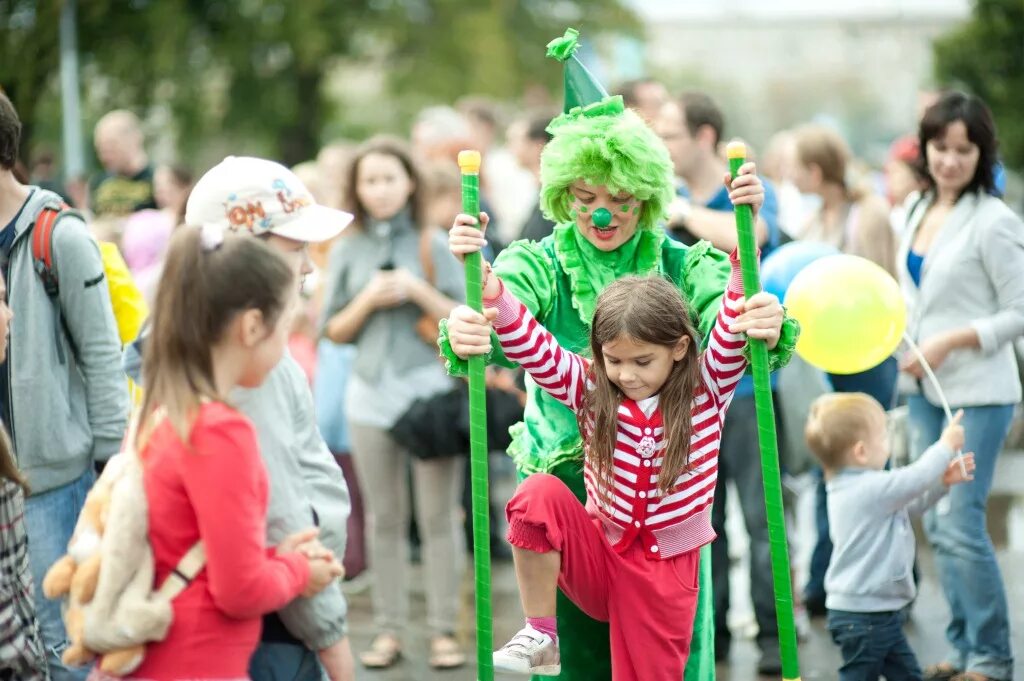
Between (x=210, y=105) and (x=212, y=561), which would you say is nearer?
(x=212, y=561)

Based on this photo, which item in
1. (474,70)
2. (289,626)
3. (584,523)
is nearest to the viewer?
(289,626)

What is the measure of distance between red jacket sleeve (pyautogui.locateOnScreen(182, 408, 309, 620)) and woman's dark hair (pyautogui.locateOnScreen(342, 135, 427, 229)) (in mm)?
3219

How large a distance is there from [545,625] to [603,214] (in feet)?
3.73

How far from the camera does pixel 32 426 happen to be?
13.2 feet

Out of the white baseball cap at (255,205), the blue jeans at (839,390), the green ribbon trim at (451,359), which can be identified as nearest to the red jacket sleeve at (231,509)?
the white baseball cap at (255,205)

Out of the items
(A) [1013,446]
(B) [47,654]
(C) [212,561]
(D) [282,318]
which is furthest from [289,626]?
(A) [1013,446]

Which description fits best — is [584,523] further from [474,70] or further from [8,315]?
[474,70]

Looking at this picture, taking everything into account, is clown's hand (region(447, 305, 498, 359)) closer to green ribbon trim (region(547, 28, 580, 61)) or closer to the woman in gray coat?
green ribbon trim (region(547, 28, 580, 61))

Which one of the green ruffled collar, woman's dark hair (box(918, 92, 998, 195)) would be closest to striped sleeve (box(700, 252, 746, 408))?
the green ruffled collar

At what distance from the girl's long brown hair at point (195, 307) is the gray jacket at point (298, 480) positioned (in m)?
0.20

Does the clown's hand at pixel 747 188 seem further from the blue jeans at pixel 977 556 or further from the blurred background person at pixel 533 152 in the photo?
the blurred background person at pixel 533 152

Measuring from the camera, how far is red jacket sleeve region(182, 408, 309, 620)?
283 cm

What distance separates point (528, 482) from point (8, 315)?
139 cm

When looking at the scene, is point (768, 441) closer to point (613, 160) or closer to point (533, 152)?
point (613, 160)
